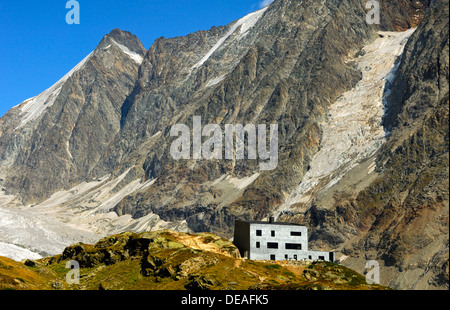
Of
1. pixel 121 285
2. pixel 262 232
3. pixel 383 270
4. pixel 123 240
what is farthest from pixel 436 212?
pixel 121 285

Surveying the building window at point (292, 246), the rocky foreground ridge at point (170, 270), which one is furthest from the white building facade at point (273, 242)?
the rocky foreground ridge at point (170, 270)

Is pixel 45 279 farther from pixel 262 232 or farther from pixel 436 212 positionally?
pixel 436 212

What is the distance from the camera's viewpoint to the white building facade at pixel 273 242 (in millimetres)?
109625

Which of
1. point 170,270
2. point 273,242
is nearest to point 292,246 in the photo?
point 273,242

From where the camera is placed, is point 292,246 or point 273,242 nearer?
point 273,242

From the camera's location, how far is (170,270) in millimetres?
90500

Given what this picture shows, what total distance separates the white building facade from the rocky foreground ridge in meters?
3.81

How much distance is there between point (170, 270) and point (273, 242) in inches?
1035

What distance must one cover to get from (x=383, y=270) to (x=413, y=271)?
12.6 metres

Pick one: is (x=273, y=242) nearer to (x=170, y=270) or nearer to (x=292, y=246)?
(x=292, y=246)

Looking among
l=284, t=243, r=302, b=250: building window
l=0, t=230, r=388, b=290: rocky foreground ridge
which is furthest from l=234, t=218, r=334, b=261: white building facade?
l=0, t=230, r=388, b=290: rocky foreground ridge

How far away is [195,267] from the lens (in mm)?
91875

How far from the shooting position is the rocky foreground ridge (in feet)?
276

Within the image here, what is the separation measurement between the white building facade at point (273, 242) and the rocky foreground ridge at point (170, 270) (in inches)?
150
